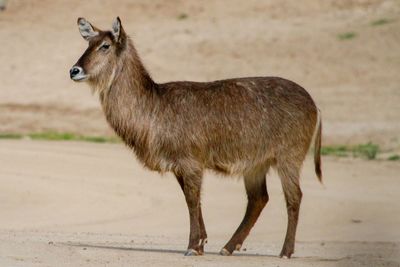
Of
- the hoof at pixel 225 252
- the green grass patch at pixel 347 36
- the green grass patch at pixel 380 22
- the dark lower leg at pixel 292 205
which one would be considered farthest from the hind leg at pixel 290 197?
the green grass patch at pixel 380 22

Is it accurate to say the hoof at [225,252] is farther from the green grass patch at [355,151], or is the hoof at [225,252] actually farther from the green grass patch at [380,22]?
the green grass patch at [380,22]

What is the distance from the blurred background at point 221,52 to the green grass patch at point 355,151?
90cm

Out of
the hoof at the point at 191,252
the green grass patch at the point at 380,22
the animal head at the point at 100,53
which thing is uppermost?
the animal head at the point at 100,53

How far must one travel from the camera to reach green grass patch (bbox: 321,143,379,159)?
21.9m

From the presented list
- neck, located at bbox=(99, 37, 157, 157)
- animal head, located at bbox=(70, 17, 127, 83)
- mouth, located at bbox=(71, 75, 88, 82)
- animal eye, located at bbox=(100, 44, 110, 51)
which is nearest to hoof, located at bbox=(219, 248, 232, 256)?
neck, located at bbox=(99, 37, 157, 157)

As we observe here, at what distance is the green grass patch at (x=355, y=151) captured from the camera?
21891 millimetres

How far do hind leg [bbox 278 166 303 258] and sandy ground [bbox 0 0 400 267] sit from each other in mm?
292

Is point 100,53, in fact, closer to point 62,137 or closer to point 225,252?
point 225,252

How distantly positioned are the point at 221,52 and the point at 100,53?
16.4 metres

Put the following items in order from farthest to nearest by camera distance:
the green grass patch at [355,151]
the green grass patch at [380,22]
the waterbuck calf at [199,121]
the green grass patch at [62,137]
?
the green grass patch at [380,22] → the green grass patch at [62,137] → the green grass patch at [355,151] → the waterbuck calf at [199,121]

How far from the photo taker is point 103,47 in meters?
12.5

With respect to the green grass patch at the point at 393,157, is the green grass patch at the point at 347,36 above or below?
above

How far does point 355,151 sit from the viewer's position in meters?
22.4

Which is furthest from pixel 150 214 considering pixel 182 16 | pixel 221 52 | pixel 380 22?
pixel 182 16
